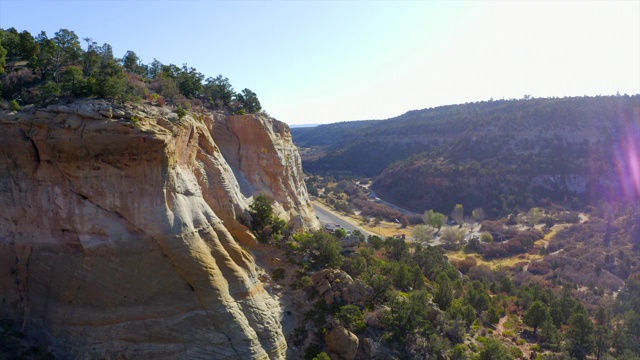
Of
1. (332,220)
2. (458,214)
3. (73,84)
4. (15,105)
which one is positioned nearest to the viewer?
(15,105)

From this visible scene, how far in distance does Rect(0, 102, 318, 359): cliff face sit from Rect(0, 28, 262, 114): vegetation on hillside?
5.14ft

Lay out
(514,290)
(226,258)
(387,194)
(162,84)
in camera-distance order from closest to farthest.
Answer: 1. (226,258)
2. (162,84)
3. (514,290)
4. (387,194)

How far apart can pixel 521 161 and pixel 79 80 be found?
383 feet

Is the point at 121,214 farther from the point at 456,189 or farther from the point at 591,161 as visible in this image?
the point at 591,161

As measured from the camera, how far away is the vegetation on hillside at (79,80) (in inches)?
826

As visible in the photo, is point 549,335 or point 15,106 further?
point 549,335

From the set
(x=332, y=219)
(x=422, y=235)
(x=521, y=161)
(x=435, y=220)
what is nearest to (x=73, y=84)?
(x=422, y=235)

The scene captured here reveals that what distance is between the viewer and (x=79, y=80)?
829 inches

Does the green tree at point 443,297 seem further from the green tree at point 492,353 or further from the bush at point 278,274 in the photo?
the bush at point 278,274

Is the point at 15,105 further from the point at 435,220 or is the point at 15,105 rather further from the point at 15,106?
the point at 435,220

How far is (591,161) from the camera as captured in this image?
11388cm

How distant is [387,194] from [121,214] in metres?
105

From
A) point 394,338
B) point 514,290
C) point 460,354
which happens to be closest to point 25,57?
point 394,338

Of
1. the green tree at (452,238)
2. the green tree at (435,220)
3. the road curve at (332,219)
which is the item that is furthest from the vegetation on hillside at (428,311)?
the green tree at (435,220)
